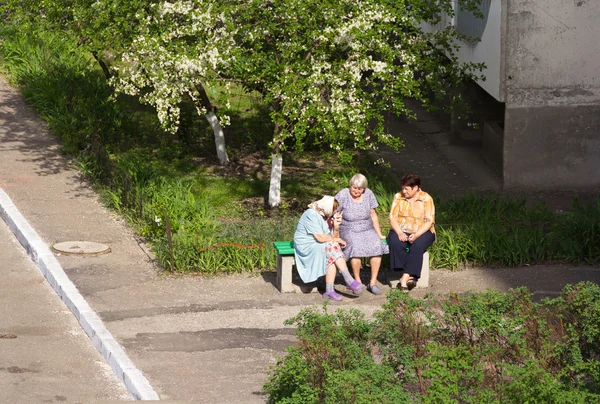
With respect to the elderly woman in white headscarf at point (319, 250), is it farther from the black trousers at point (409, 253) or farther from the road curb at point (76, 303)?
the road curb at point (76, 303)

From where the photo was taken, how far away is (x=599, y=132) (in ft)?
56.3

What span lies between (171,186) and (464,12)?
19.4 ft

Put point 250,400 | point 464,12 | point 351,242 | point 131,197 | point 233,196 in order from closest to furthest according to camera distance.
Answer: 1. point 250,400
2. point 351,242
3. point 131,197
4. point 233,196
5. point 464,12

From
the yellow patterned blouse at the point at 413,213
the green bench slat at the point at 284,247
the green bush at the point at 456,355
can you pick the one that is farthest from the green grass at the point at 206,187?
the green bush at the point at 456,355

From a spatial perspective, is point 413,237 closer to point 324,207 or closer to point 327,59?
point 324,207

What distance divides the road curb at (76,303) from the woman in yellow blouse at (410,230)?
3.22 meters

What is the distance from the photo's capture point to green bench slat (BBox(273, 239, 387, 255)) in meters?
12.2

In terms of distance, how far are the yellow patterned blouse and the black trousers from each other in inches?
5.8

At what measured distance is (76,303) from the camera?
11484mm

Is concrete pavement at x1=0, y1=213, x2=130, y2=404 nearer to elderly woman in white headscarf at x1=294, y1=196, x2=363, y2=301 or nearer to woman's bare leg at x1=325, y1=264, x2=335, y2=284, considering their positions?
elderly woman in white headscarf at x1=294, y1=196, x2=363, y2=301

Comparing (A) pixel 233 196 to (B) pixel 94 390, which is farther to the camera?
(A) pixel 233 196

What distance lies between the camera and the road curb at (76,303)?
9.62 meters

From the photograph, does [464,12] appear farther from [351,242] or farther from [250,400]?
[250,400]

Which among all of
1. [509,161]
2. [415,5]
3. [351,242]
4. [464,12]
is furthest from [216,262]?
[464,12]
